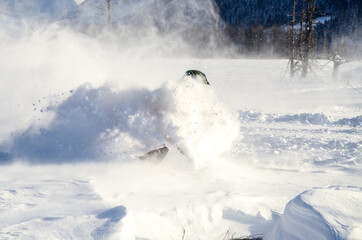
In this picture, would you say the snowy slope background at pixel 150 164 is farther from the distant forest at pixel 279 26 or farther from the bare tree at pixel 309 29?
the distant forest at pixel 279 26

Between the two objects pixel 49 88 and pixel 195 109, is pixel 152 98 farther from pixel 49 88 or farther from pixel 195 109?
pixel 49 88

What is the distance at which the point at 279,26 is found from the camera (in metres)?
64.3

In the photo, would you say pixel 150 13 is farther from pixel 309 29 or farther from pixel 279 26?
pixel 279 26

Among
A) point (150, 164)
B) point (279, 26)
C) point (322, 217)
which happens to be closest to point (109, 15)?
point (150, 164)

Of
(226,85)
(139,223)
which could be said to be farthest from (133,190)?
(226,85)

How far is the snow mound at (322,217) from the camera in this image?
6.95ft

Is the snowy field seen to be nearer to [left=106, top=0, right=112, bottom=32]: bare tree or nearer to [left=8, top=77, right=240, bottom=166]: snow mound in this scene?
[left=8, top=77, right=240, bottom=166]: snow mound

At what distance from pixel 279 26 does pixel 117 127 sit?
65986 mm

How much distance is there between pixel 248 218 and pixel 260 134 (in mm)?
3612

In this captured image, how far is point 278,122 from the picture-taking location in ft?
26.7

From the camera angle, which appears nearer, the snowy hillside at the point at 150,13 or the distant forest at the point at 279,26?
the snowy hillside at the point at 150,13

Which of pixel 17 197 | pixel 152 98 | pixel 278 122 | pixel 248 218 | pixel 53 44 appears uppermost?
pixel 53 44

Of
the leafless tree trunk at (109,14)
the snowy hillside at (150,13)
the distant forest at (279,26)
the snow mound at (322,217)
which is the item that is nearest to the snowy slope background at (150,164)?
the snow mound at (322,217)

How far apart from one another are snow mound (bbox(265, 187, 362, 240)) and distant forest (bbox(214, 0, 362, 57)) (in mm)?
34181
